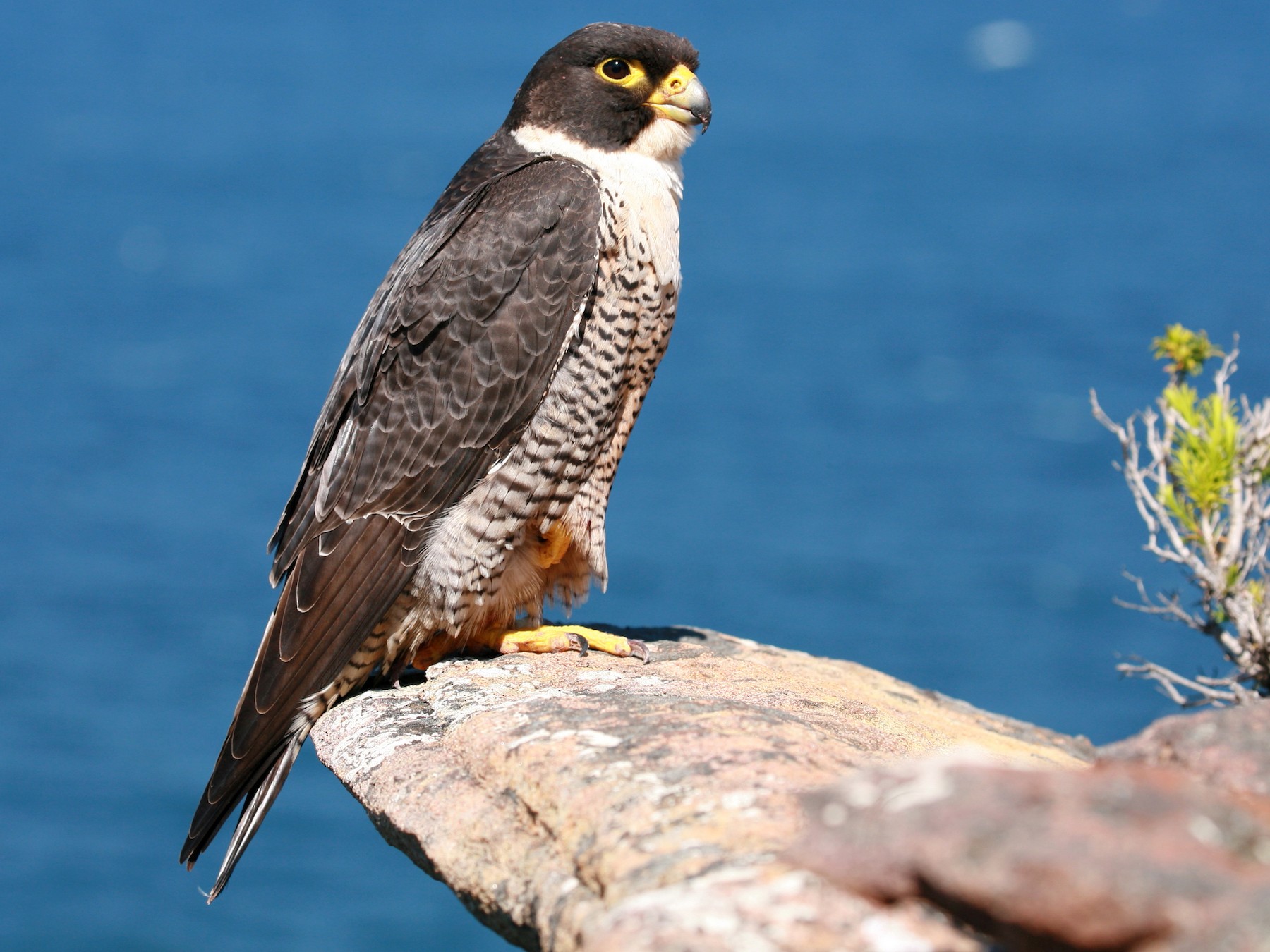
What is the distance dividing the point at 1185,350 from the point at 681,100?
4.84 ft

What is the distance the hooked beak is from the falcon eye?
9 centimetres

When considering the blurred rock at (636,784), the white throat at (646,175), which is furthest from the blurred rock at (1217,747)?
the white throat at (646,175)

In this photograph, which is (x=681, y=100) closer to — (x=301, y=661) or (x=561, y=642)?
(x=561, y=642)

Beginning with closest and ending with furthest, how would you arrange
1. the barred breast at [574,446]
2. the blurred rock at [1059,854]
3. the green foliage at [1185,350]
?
the blurred rock at [1059,854] < the barred breast at [574,446] < the green foliage at [1185,350]

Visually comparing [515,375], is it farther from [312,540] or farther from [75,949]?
[75,949]

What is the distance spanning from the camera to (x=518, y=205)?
3.26 m

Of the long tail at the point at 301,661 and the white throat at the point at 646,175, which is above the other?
the white throat at the point at 646,175

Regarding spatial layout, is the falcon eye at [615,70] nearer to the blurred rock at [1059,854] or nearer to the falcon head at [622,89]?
the falcon head at [622,89]

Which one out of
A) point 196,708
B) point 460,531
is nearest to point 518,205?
point 460,531

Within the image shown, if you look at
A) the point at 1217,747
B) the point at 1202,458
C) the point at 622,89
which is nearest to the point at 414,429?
the point at 622,89

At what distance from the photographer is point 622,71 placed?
3.49 metres

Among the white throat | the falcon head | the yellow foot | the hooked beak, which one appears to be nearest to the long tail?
the yellow foot

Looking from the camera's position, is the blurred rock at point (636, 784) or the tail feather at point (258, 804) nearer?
the blurred rock at point (636, 784)

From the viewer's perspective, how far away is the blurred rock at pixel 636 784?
1478 millimetres
